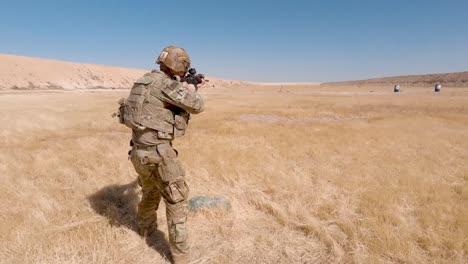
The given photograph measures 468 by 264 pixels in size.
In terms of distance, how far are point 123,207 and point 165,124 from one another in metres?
2.29

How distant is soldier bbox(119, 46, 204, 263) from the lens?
278 centimetres

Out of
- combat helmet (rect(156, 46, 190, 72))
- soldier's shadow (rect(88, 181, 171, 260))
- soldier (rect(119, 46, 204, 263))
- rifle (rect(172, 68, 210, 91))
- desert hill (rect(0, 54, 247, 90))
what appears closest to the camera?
soldier (rect(119, 46, 204, 263))

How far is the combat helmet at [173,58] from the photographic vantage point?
292cm

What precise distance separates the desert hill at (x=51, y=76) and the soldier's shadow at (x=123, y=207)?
166 ft

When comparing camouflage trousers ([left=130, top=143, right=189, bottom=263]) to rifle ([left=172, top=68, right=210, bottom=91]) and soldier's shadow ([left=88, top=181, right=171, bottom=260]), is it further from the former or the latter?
rifle ([left=172, top=68, right=210, bottom=91])

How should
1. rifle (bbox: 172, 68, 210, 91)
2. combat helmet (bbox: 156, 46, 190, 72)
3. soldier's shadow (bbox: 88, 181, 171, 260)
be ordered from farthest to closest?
soldier's shadow (bbox: 88, 181, 171, 260), rifle (bbox: 172, 68, 210, 91), combat helmet (bbox: 156, 46, 190, 72)

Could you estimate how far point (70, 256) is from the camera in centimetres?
297

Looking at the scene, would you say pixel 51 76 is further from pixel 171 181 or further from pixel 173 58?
pixel 171 181

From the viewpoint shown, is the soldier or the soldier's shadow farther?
the soldier's shadow

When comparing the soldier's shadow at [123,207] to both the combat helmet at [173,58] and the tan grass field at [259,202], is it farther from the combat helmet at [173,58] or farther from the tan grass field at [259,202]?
the combat helmet at [173,58]

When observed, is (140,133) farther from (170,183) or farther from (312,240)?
(312,240)

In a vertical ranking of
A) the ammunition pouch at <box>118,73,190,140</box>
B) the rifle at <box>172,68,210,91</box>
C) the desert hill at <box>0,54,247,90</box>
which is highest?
the desert hill at <box>0,54,247,90</box>

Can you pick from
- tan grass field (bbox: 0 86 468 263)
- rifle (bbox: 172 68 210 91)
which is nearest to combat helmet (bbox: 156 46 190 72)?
rifle (bbox: 172 68 210 91)

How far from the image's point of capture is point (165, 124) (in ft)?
9.39
